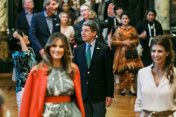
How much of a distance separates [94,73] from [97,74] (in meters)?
0.04

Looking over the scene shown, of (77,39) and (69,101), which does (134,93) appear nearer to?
(77,39)

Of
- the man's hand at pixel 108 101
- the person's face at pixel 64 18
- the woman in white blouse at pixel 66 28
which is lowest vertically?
the man's hand at pixel 108 101

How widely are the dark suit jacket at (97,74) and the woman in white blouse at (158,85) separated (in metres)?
1.32

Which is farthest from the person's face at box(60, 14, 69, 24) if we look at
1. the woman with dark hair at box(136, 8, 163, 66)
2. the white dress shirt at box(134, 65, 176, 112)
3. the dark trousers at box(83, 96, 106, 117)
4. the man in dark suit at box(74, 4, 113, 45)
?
the white dress shirt at box(134, 65, 176, 112)

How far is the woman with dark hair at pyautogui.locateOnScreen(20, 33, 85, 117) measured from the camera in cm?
403

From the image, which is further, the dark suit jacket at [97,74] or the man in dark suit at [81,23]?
the man in dark suit at [81,23]

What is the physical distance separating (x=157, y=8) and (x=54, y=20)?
6.22 meters

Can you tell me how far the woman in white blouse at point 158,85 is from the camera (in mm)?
3959

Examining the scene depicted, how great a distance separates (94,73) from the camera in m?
5.43

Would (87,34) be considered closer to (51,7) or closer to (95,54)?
(95,54)

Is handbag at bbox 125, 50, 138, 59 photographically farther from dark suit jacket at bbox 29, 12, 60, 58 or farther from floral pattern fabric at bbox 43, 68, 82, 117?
floral pattern fabric at bbox 43, 68, 82, 117

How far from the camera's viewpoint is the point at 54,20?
24.7 feet

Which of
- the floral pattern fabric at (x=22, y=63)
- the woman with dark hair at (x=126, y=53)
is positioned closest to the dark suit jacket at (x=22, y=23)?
the woman with dark hair at (x=126, y=53)

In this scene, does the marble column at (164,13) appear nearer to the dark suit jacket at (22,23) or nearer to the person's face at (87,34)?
the dark suit jacket at (22,23)
